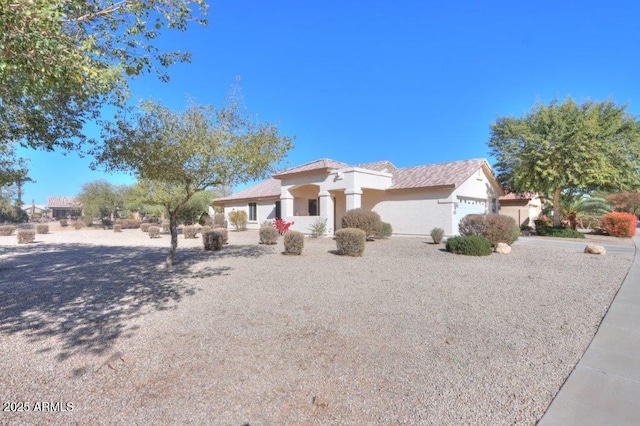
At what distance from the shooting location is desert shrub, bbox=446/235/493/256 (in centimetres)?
1263

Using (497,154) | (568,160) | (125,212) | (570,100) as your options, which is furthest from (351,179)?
(125,212)

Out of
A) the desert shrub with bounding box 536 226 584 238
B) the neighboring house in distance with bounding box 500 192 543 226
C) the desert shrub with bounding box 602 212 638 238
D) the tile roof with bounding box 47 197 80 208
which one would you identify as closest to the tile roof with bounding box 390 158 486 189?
the desert shrub with bounding box 536 226 584 238

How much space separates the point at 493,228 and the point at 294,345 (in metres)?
11.8

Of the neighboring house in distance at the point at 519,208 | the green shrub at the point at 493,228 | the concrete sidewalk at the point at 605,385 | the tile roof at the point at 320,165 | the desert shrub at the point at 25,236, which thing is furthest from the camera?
the neighboring house in distance at the point at 519,208

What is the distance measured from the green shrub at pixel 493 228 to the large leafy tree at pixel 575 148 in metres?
9.26

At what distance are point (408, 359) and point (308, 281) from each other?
4.62m

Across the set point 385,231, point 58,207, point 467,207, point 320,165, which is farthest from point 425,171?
point 58,207

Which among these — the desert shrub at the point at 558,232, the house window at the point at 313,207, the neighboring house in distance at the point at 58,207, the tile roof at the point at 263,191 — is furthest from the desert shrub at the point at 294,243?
the neighboring house in distance at the point at 58,207

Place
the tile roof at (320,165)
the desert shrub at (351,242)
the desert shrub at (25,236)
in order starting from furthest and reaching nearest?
the tile roof at (320,165), the desert shrub at (25,236), the desert shrub at (351,242)

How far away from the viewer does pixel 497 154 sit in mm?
24172

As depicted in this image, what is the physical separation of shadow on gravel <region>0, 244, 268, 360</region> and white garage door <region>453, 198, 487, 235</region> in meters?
13.8

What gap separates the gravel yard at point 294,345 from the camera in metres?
3.17

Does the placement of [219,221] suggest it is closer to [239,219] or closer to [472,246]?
[239,219]

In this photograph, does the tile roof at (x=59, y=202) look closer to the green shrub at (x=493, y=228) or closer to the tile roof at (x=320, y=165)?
the tile roof at (x=320, y=165)
